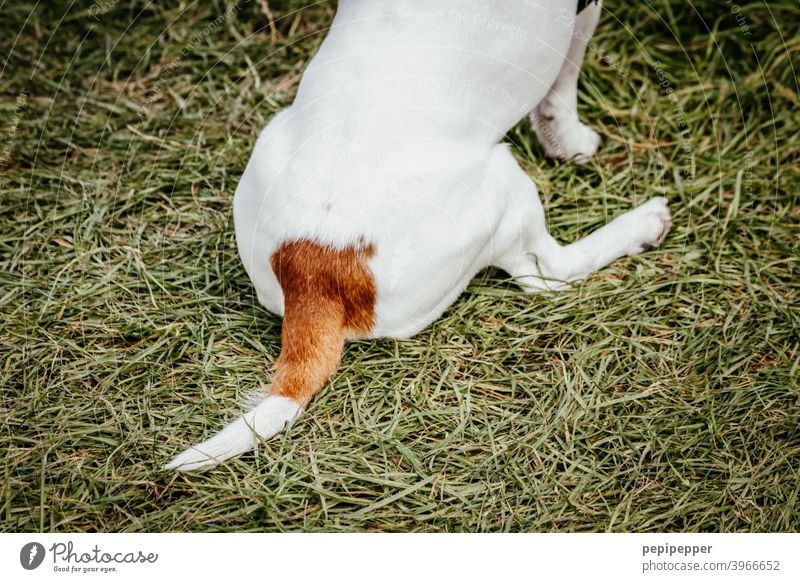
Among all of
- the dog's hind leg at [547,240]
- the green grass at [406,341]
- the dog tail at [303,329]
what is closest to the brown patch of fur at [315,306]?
the dog tail at [303,329]

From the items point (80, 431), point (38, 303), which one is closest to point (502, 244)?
point (80, 431)

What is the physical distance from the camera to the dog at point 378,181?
238 centimetres

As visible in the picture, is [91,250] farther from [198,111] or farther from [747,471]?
[747,471]

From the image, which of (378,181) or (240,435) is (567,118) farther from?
(240,435)

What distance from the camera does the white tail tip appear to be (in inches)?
95.6

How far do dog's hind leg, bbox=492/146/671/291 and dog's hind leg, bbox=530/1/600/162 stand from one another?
0.39 m

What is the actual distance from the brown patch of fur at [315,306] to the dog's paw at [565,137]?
4.34 ft

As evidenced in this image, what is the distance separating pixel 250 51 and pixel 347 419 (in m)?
2.09
